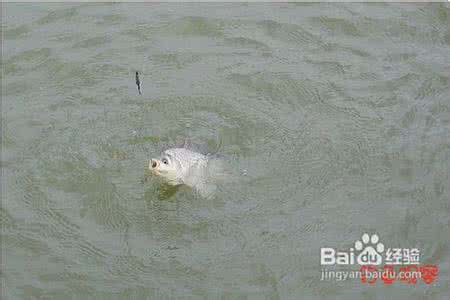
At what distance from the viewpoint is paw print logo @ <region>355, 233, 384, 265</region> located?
212 inches

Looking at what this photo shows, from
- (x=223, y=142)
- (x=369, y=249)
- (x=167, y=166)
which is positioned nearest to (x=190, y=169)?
(x=167, y=166)

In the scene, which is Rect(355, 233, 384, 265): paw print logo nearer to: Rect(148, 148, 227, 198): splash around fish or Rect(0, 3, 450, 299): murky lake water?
Rect(0, 3, 450, 299): murky lake water

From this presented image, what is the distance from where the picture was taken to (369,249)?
17.9 feet

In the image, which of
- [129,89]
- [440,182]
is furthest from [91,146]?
[440,182]

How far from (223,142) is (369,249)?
1.61m

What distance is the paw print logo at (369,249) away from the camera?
5.39 m

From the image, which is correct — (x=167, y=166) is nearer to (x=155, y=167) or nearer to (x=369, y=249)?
(x=155, y=167)

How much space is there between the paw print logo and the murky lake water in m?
0.06

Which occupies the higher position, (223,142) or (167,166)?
(167,166)

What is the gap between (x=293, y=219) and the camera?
5625mm

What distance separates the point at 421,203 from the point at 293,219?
1.07 meters

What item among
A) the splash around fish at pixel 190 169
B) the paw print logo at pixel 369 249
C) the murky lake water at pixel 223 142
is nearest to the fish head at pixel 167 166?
the splash around fish at pixel 190 169

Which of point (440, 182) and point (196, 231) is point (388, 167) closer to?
point (440, 182)

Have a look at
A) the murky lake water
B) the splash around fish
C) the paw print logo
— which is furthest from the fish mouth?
the paw print logo
